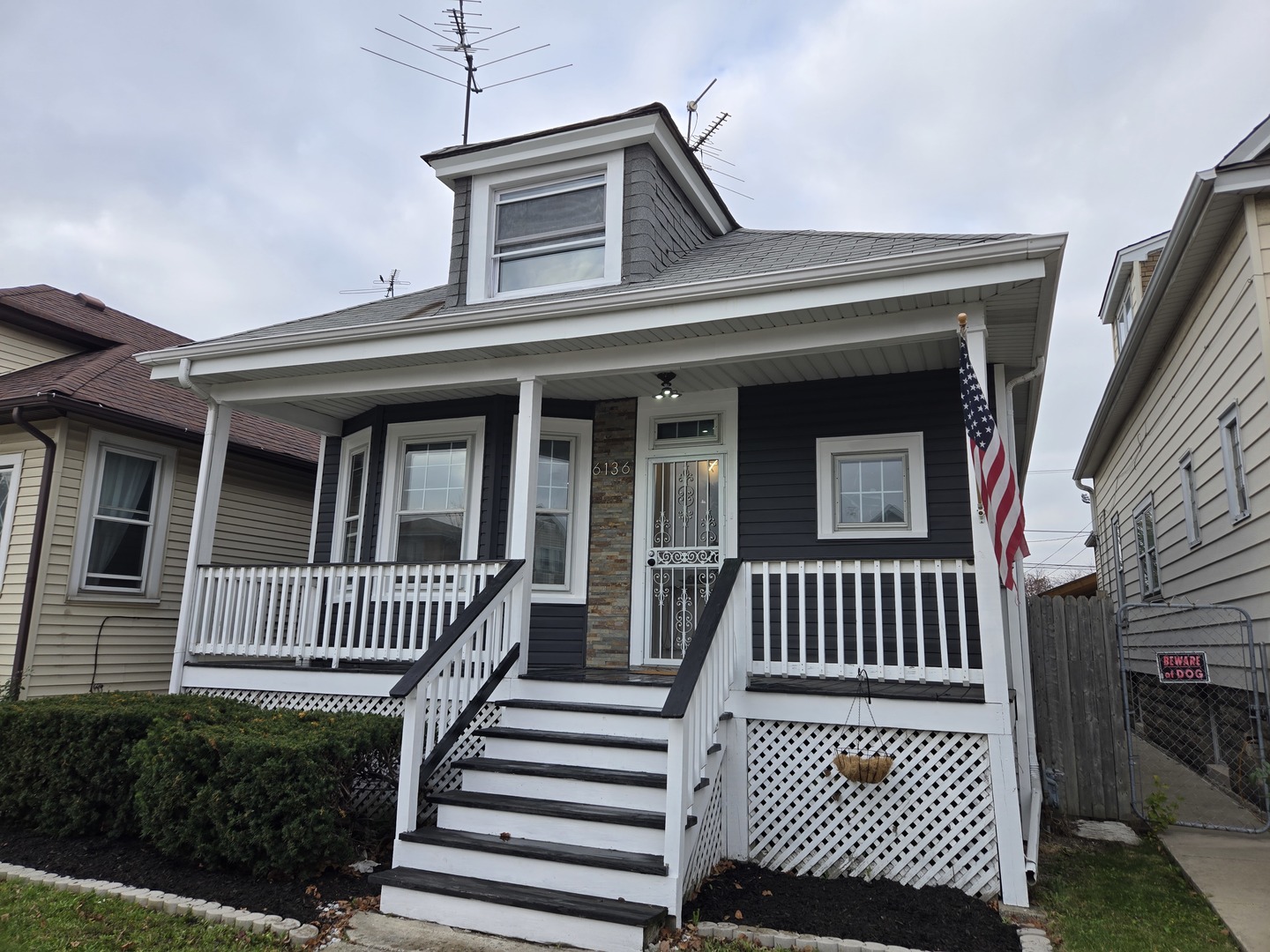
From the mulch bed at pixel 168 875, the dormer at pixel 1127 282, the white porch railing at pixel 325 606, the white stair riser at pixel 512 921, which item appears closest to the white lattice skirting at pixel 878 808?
the white stair riser at pixel 512 921

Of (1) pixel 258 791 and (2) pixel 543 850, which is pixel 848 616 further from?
(1) pixel 258 791

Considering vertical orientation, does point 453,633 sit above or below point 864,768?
above

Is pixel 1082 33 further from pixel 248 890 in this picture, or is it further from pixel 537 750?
pixel 248 890

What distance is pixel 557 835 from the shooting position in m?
4.41

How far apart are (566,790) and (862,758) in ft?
5.66

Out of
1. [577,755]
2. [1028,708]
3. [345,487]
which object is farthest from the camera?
[345,487]

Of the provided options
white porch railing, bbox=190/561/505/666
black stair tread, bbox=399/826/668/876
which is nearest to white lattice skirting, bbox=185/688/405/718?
white porch railing, bbox=190/561/505/666

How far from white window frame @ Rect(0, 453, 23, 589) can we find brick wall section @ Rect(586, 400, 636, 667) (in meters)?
6.55

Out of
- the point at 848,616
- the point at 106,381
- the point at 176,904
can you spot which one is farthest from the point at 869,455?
the point at 106,381

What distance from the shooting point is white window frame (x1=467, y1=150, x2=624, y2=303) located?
24.7 feet

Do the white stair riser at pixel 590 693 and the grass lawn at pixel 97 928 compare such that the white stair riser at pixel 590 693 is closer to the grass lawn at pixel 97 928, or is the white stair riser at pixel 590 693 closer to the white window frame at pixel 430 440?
the grass lawn at pixel 97 928

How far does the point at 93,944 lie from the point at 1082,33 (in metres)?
13.0

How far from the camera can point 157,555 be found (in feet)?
32.0

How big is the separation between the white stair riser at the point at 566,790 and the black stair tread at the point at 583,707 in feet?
1.62
